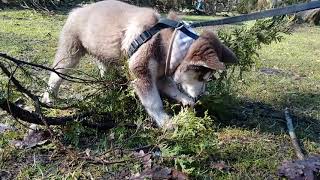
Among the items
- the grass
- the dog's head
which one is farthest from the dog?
the grass

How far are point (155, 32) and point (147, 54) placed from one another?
229mm

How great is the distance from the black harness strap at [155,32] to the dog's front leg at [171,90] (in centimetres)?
40

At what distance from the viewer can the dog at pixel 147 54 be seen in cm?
364

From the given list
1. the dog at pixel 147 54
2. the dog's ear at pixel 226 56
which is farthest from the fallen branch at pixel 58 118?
the dog's ear at pixel 226 56

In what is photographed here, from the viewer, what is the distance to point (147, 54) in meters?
3.66

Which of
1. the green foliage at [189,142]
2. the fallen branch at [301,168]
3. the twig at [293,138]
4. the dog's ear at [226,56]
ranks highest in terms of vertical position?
the dog's ear at [226,56]

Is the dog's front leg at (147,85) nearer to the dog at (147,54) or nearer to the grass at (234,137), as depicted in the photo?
the dog at (147,54)

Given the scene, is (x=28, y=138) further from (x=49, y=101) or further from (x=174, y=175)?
(x=174, y=175)

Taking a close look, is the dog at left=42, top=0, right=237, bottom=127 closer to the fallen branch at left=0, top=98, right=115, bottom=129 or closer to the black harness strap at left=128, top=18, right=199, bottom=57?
the black harness strap at left=128, top=18, right=199, bottom=57

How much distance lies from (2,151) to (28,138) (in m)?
0.24

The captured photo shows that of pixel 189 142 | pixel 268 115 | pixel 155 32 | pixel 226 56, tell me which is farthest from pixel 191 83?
pixel 268 115

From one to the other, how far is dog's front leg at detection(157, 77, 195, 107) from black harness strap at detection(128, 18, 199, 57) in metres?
0.40

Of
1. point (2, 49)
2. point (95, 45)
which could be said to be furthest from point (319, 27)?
point (95, 45)

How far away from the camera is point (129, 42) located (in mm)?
3834
